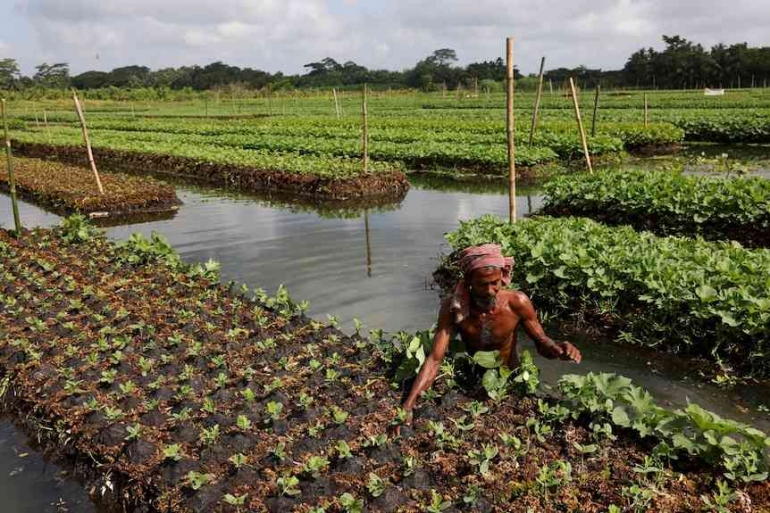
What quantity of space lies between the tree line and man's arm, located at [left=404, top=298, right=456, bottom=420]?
29.5m

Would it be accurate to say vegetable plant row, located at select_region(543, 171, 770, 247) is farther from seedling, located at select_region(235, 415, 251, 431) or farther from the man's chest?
seedling, located at select_region(235, 415, 251, 431)

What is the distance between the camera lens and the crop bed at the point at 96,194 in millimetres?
15992

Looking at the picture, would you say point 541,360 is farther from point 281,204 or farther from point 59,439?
point 281,204

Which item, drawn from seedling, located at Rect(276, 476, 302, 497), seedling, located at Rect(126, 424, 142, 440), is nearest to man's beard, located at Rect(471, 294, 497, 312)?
seedling, located at Rect(276, 476, 302, 497)

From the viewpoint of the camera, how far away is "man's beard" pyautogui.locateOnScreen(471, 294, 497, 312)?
15.2ft

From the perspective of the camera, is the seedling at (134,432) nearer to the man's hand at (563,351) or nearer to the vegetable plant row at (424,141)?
the man's hand at (563,351)

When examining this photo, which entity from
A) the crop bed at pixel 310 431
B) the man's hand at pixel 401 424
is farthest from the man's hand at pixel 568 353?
the man's hand at pixel 401 424

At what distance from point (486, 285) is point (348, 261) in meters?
6.60

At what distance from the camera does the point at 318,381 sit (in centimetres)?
538

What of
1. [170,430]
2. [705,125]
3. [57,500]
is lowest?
[57,500]

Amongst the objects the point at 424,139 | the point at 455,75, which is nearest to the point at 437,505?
the point at 424,139

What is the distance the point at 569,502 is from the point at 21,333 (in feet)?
19.4

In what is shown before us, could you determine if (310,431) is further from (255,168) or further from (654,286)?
(255,168)

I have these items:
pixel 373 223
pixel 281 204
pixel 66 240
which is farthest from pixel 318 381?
pixel 281 204
